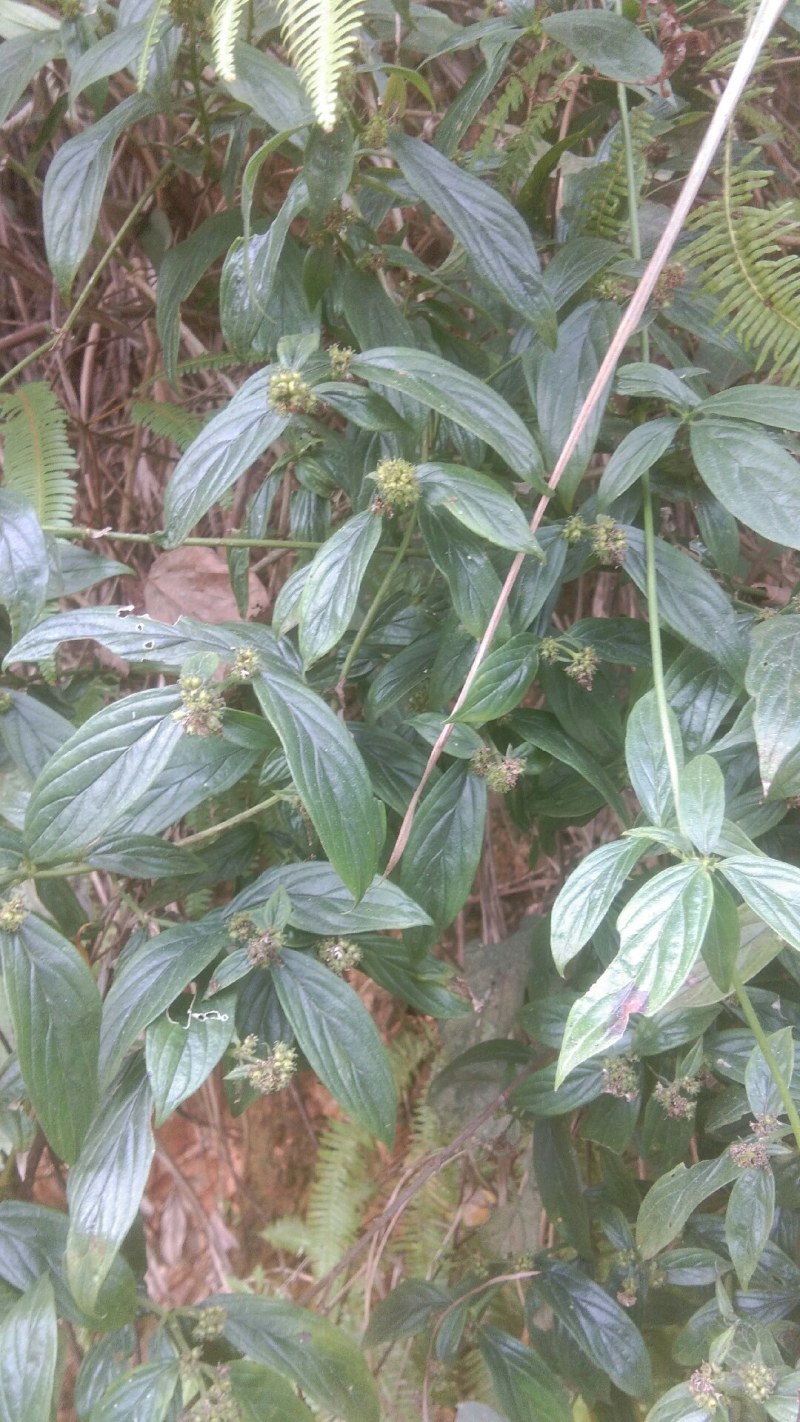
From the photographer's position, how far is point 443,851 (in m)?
0.75

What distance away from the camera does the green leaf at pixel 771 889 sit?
1.69 ft

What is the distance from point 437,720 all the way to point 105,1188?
41 centimetres

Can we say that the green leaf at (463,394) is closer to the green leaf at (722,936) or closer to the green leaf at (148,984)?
the green leaf at (722,936)

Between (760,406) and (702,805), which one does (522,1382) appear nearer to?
(702,805)

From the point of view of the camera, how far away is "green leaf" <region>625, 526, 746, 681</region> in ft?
2.32

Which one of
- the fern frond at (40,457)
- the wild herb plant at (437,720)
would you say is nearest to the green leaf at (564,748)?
the wild herb plant at (437,720)

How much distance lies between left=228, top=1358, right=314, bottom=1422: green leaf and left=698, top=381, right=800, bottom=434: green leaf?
80 cm

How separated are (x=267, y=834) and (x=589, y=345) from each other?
Answer: 50 centimetres

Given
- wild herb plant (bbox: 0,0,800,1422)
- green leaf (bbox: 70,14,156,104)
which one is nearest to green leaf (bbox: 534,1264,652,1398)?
wild herb plant (bbox: 0,0,800,1422)

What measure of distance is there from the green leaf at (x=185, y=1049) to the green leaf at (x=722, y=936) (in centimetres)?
33

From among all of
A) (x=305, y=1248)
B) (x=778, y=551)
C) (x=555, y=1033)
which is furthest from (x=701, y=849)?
(x=305, y=1248)

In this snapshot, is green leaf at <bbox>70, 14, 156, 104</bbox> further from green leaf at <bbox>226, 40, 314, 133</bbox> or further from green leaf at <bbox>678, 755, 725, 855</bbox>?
green leaf at <bbox>678, 755, 725, 855</bbox>

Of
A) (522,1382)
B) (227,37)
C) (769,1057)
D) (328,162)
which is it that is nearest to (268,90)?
(328,162)

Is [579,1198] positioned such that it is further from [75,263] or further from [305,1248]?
[75,263]
